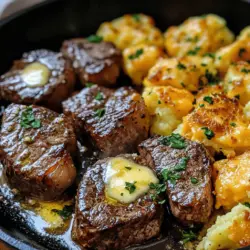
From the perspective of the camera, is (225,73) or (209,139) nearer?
(209,139)

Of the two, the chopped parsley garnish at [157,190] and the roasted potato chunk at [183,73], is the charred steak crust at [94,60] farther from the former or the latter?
the chopped parsley garnish at [157,190]

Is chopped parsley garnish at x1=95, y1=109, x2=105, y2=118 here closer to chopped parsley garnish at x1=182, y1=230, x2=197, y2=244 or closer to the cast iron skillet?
chopped parsley garnish at x1=182, y1=230, x2=197, y2=244

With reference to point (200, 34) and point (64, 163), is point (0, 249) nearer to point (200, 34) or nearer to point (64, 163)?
point (64, 163)

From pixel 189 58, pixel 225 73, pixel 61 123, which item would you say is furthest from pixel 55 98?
pixel 225 73

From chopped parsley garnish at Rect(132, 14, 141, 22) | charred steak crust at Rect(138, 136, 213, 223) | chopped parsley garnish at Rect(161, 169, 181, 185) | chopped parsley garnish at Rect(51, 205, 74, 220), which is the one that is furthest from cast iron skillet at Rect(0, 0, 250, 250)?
chopped parsley garnish at Rect(161, 169, 181, 185)

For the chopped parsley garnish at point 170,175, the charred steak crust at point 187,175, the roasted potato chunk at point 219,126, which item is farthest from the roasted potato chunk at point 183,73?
the chopped parsley garnish at point 170,175

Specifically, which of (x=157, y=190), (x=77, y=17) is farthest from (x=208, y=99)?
(x=77, y=17)
